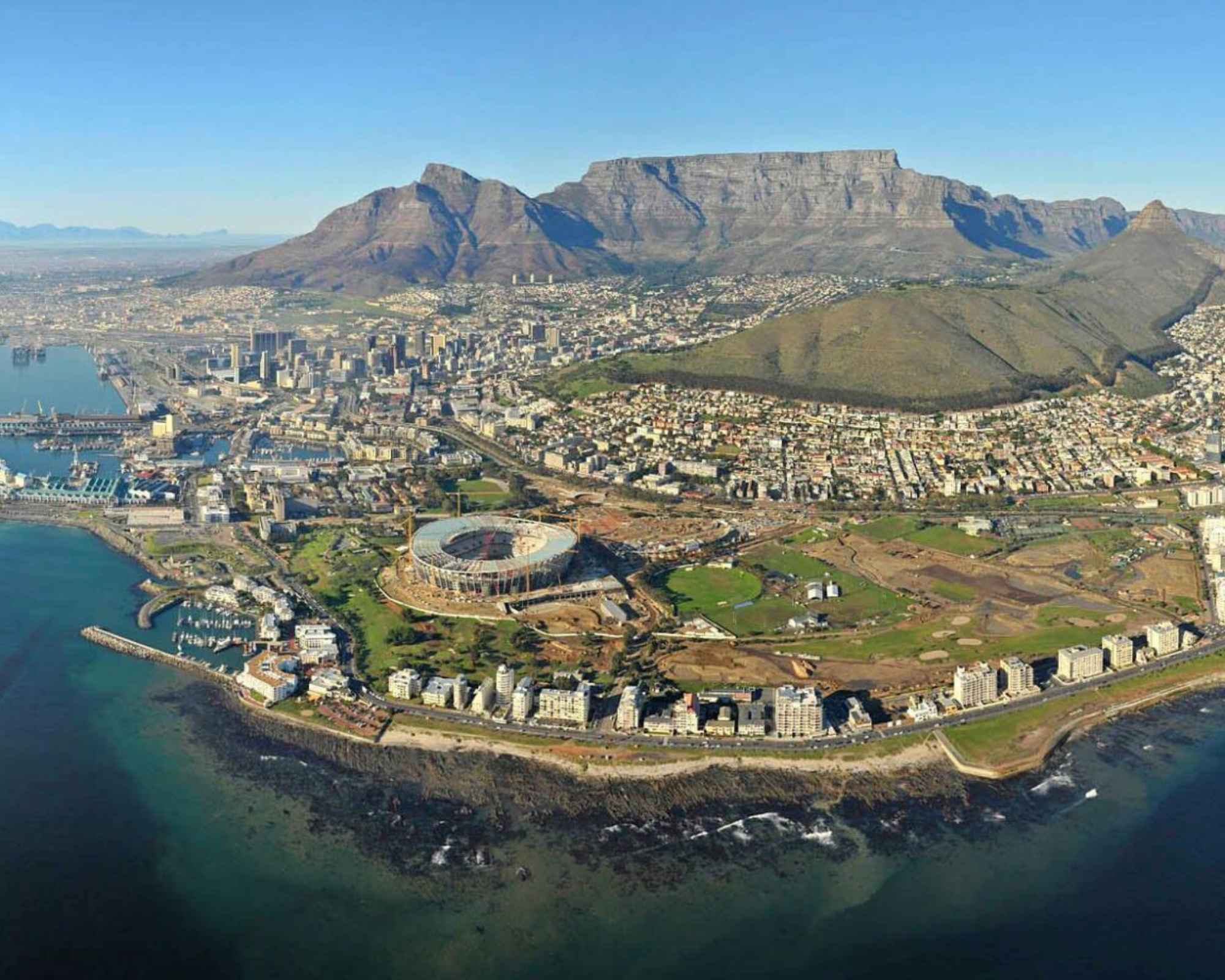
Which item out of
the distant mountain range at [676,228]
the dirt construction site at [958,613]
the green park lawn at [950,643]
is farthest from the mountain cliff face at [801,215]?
the green park lawn at [950,643]

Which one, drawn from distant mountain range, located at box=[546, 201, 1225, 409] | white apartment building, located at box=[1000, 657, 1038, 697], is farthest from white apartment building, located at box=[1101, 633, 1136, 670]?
distant mountain range, located at box=[546, 201, 1225, 409]

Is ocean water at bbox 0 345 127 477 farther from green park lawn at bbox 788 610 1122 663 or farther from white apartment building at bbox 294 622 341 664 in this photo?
green park lawn at bbox 788 610 1122 663

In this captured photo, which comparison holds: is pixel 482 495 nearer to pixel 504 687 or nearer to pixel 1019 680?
pixel 504 687

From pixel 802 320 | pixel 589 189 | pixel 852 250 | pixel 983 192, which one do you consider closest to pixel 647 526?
pixel 802 320

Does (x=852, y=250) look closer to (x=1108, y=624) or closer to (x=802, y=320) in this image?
(x=802, y=320)

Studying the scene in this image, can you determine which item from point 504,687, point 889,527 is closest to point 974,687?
→ point 504,687

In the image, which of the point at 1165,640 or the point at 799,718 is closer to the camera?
the point at 799,718

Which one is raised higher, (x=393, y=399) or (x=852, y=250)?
(x=852, y=250)
